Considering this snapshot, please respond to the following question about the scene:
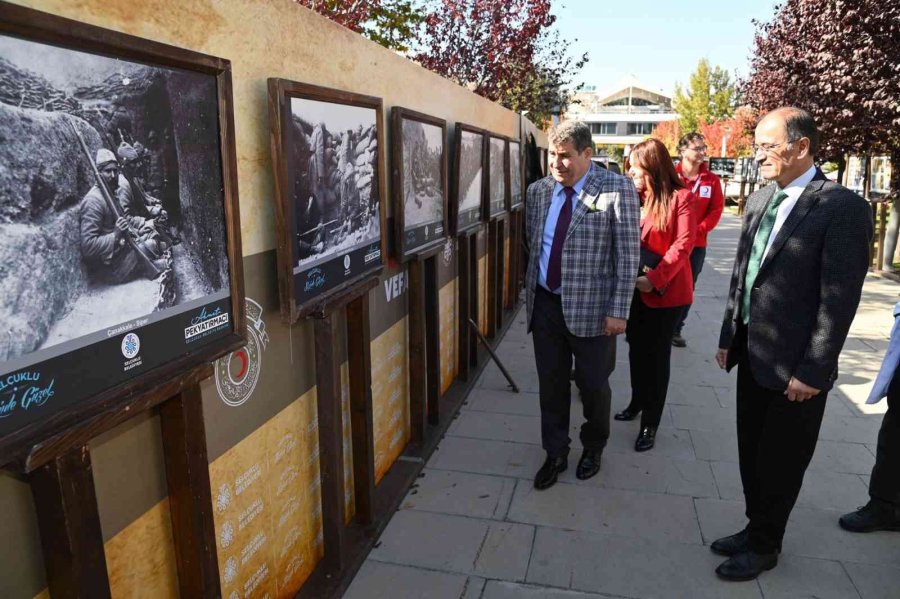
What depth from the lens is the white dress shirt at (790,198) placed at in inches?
108

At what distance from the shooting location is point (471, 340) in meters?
6.00

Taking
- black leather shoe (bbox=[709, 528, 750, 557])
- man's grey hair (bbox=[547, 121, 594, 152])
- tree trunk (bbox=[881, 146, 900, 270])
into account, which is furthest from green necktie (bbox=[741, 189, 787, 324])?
tree trunk (bbox=[881, 146, 900, 270])

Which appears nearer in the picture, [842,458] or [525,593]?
[525,593]

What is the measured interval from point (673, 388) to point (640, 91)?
102350 millimetres

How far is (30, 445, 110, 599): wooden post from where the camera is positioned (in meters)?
1.43

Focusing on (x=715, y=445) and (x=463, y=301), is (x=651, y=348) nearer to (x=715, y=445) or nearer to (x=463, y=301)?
(x=715, y=445)

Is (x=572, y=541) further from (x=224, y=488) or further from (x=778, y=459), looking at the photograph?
(x=224, y=488)

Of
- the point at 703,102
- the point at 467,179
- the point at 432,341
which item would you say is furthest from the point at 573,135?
the point at 703,102

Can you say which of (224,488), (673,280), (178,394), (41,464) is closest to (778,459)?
(673,280)

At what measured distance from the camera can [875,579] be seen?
302 centimetres

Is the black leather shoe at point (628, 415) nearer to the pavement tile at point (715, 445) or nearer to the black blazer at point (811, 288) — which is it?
the pavement tile at point (715, 445)

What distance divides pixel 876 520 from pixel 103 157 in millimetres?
3878

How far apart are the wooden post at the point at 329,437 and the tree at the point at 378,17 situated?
18.6 ft

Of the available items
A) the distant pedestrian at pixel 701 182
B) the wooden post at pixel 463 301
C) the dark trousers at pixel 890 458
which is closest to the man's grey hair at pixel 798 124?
the dark trousers at pixel 890 458
